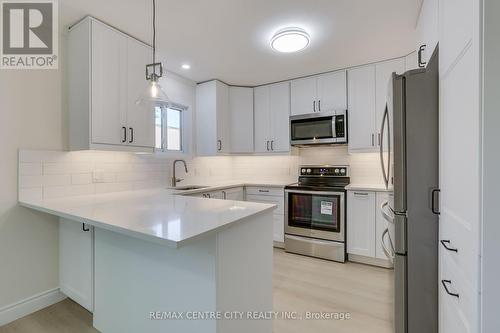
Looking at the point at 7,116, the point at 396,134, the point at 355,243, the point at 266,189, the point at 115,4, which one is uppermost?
the point at 115,4

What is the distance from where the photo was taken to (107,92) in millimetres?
2115

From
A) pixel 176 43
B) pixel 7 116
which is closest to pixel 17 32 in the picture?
pixel 7 116

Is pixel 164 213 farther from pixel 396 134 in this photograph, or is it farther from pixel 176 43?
pixel 176 43

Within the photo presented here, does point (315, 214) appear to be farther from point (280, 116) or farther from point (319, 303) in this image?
point (280, 116)

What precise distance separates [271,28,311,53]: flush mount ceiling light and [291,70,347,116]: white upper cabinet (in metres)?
1.00

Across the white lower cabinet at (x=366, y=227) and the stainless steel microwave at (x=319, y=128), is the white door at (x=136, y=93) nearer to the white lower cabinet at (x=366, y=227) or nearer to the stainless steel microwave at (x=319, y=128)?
the stainless steel microwave at (x=319, y=128)

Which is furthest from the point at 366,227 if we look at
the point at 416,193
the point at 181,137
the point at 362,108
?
the point at 181,137

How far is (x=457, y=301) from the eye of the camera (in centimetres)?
93

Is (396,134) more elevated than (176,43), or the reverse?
(176,43)

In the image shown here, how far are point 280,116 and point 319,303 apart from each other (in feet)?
8.24

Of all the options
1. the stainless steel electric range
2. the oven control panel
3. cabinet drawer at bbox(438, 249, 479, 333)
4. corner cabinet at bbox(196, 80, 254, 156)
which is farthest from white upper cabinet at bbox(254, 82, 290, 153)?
cabinet drawer at bbox(438, 249, 479, 333)

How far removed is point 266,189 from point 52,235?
2.48m

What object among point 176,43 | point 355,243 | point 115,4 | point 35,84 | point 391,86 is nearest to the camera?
point 391,86

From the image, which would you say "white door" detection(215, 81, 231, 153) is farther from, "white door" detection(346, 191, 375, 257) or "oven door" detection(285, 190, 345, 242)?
"white door" detection(346, 191, 375, 257)
